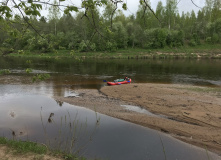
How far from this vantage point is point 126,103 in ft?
50.8

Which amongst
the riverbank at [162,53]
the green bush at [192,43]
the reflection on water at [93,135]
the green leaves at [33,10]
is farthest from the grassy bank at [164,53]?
the green leaves at [33,10]

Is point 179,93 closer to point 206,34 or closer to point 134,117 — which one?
point 134,117

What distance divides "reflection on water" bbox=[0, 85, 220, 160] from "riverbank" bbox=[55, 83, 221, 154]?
2.62 ft

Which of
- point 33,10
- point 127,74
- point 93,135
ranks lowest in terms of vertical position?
point 93,135

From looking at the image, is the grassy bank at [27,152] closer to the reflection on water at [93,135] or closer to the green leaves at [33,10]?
the reflection on water at [93,135]

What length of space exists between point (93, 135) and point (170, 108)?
6.54 m

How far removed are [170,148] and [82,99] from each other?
9321 millimetres

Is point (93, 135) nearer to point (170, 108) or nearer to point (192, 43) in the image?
point (170, 108)

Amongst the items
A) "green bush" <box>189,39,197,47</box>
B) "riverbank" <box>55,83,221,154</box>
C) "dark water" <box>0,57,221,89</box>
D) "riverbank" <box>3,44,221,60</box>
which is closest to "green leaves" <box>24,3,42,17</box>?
"riverbank" <box>55,83,221,154</box>

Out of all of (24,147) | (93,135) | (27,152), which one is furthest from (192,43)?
(27,152)

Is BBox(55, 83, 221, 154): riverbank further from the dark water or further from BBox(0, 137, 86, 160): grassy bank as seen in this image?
the dark water

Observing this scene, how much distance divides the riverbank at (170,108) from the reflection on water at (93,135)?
800 mm

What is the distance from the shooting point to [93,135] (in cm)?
975

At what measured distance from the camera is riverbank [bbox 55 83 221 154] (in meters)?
9.92
